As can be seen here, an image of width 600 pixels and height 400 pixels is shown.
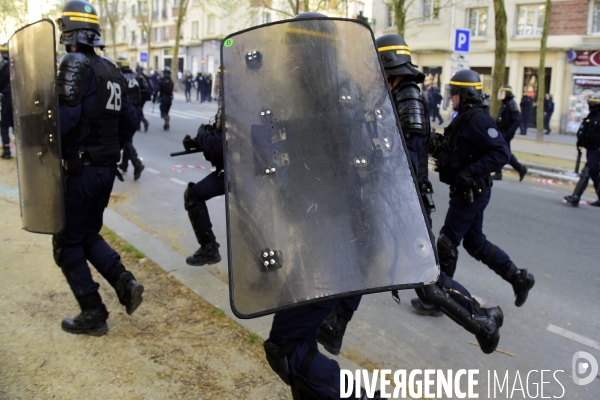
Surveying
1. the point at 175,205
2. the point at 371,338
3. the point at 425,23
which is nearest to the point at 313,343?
the point at 371,338

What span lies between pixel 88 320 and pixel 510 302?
3.19 m

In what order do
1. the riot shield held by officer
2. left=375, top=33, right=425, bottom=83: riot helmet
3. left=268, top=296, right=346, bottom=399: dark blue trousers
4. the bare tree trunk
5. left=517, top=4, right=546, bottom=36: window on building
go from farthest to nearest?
1. left=517, top=4, right=546, bottom=36: window on building
2. the bare tree trunk
3. the riot shield held by officer
4. left=375, top=33, right=425, bottom=83: riot helmet
5. left=268, top=296, right=346, bottom=399: dark blue trousers

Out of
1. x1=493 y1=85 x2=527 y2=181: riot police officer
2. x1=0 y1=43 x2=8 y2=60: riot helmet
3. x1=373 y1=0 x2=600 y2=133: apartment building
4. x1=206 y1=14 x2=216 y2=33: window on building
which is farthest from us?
x1=206 y1=14 x2=216 y2=33: window on building

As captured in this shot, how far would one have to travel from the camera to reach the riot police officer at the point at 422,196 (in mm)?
2803

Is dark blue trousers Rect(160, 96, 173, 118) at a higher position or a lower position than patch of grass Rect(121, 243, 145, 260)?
higher

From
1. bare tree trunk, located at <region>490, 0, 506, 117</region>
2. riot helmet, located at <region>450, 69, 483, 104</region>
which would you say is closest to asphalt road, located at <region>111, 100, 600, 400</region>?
riot helmet, located at <region>450, 69, 483, 104</region>

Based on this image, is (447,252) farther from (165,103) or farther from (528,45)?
(528,45)

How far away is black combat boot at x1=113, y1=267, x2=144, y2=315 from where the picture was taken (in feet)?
10.9

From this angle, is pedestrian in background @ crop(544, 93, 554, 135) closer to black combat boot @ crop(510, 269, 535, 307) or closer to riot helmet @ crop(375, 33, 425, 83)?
black combat boot @ crop(510, 269, 535, 307)

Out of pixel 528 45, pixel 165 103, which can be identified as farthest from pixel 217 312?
pixel 528 45

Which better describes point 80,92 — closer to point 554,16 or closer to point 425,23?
point 554,16

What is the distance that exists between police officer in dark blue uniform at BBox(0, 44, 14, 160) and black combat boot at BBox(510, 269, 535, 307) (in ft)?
25.0

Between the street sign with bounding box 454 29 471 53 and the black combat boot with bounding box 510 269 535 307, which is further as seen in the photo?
the street sign with bounding box 454 29 471 53

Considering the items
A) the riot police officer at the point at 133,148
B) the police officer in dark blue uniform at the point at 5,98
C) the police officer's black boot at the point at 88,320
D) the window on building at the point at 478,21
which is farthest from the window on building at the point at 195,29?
the police officer's black boot at the point at 88,320
